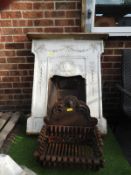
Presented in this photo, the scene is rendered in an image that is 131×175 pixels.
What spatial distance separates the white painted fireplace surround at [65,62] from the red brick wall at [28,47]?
29 cm

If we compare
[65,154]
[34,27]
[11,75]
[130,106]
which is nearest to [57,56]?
[34,27]

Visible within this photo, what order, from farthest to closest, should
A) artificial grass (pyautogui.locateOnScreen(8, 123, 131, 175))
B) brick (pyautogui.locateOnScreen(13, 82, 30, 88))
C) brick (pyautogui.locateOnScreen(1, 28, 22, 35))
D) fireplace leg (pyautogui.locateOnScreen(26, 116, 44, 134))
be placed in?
brick (pyautogui.locateOnScreen(13, 82, 30, 88))
brick (pyautogui.locateOnScreen(1, 28, 22, 35))
fireplace leg (pyautogui.locateOnScreen(26, 116, 44, 134))
artificial grass (pyautogui.locateOnScreen(8, 123, 131, 175))

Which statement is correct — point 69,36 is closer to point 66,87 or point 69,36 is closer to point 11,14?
point 66,87

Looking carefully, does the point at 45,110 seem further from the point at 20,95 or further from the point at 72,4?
the point at 72,4

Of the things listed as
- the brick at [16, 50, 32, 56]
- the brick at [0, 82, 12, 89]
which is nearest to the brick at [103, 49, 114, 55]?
the brick at [16, 50, 32, 56]

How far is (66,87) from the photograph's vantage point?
132 inches

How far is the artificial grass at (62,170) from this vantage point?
7.66 ft

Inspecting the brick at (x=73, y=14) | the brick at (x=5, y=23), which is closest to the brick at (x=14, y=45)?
the brick at (x=5, y=23)

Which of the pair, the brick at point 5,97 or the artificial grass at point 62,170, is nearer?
the artificial grass at point 62,170

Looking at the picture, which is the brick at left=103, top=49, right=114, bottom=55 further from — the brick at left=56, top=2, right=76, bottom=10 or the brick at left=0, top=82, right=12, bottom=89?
the brick at left=0, top=82, right=12, bottom=89

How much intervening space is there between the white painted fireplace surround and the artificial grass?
1.13 feet

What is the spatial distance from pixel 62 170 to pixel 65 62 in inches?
52.7

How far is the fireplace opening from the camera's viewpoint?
10.7ft

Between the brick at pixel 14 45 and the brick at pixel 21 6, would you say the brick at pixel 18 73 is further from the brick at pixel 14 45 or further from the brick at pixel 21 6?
the brick at pixel 21 6
